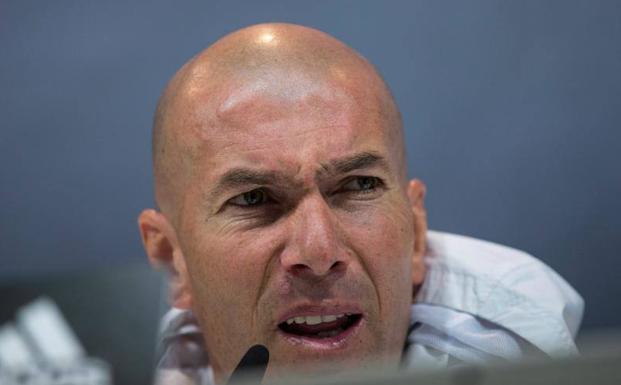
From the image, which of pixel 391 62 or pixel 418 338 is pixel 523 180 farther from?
pixel 418 338

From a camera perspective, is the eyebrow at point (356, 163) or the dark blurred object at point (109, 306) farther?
the eyebrow at point (356, 163)

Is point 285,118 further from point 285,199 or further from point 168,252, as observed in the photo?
point 168,252

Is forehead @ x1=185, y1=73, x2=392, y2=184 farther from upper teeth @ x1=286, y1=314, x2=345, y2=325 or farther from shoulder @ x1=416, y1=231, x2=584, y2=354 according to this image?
shoulder @ x1=416, y1=231, x2=584, y2=354

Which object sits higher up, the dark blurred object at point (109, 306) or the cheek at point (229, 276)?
the dark blurred object at point (109, 306)

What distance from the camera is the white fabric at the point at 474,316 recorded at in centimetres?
163

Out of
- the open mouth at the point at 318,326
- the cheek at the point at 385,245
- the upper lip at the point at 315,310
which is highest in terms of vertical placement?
the cheek at the point at 385,245

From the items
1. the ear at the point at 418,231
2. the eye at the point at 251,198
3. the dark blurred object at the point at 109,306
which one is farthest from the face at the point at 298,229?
the dark blurred object at the point at 109,306

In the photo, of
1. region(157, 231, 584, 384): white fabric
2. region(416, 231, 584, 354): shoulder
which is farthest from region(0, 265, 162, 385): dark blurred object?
region(416, 231, 584, 354): shoulder

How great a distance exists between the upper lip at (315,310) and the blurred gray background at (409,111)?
704mm

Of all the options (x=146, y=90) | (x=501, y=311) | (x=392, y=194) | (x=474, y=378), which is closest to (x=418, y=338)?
(x=501, y=311)

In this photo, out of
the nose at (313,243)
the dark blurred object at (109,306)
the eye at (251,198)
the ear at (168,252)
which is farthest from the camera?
the ear at (168,252)

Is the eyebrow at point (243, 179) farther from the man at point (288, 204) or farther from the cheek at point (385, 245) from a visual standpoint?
the cheek at point (385, 245)

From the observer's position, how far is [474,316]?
1.68 m

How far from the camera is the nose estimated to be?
52.5 inches
